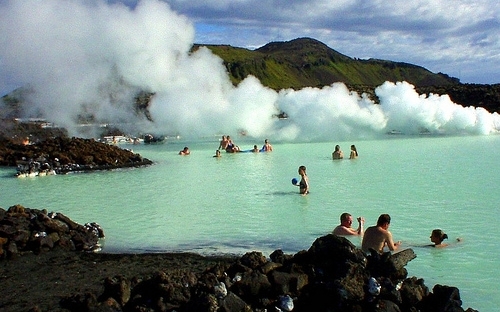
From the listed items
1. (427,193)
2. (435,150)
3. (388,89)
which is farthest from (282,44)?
(427,193)

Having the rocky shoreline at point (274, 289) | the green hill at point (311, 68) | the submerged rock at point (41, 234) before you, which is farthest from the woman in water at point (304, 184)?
the green hill at point (311, 68)

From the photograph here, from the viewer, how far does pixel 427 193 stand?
15.7m

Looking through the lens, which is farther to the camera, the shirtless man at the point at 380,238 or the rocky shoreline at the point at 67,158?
the rocky shoreline at the point at 67,158

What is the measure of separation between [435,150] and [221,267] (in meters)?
24.1

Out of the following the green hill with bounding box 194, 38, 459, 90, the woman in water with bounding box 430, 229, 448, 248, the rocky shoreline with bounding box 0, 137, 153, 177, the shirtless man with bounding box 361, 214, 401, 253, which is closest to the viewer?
the shirtless man with bounding box 361, 214, 401, 253

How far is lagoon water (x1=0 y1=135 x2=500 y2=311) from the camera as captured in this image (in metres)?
10.0

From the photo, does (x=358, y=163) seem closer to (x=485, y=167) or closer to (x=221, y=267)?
(x=485, y=167)

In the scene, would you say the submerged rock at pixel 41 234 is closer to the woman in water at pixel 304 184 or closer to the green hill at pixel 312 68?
the woman in water at pixel 304 184

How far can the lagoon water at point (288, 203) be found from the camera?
1000 cm

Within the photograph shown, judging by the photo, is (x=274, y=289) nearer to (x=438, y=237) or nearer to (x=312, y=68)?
(x=438, y=237)

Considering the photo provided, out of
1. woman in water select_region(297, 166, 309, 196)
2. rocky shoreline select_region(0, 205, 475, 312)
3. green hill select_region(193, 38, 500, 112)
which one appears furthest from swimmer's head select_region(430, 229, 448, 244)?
green hill select_region(193, 38, 500, 112)

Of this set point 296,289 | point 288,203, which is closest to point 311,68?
point 288,203

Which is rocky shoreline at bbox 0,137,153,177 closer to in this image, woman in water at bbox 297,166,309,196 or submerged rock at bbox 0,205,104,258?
woman in water at bbox 297,166,309,196

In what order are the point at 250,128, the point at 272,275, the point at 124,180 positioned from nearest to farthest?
1. the point at 272,275
2. the point at 124,180
3. the point at 250,128
